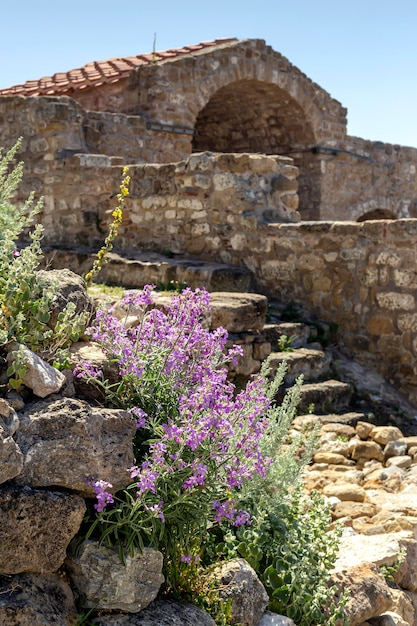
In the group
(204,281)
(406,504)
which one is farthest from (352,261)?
(406,504)

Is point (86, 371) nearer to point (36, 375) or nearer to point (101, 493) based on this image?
point (36, 375)

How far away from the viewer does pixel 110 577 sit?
81.4 inches

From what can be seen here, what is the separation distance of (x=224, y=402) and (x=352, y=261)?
4.16 metres

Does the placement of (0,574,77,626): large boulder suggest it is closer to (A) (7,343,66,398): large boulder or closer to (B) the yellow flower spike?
(A) (7,343,66,398): large boulder

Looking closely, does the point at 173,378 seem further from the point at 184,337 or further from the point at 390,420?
the point at 390,420

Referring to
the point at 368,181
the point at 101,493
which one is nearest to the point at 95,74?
the point at 368,181

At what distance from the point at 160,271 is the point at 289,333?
1.37 m

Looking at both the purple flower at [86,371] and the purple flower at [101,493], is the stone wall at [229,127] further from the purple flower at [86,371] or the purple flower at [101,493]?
the purple flower at [101,493]

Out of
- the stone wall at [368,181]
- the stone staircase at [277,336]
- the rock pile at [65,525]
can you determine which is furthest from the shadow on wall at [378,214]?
the rock pile at [65,525]

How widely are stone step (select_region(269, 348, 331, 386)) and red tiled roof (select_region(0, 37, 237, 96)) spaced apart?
7.09 meters

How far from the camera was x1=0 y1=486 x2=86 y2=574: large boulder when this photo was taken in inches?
74.7

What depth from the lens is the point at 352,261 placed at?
6379 millimetres

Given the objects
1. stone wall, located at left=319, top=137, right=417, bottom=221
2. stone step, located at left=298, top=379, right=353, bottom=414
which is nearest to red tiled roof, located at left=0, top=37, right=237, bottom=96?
stone wall, located at left=319, top=137, right=417, bottom=221

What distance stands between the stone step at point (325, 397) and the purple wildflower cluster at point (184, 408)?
9.58 feet
